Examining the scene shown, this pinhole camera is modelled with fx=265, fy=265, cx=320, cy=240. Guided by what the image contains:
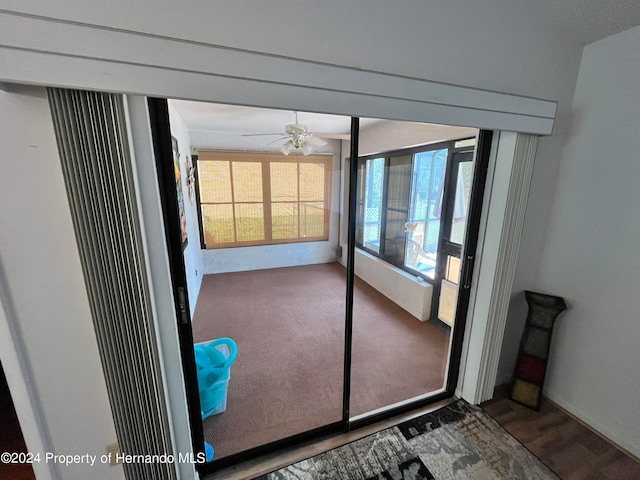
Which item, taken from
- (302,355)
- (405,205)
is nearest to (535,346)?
(302,355)

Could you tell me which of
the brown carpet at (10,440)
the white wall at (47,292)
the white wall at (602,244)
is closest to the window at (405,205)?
the white wall at (602,244)

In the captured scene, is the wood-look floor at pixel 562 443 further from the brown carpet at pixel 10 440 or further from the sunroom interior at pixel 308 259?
the brown carpet at pixel 10 440

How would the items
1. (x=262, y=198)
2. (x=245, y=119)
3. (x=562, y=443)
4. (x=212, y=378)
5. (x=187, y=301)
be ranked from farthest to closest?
1. (x=262, y=198)
2. (x=245, y=119)
3. (x=212, y=378)
4. (x=562, y=443)
5. (x=187, y=301)

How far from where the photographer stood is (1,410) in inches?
69.5

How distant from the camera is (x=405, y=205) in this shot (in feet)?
10.9

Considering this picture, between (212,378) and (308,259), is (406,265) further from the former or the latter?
(212,378)

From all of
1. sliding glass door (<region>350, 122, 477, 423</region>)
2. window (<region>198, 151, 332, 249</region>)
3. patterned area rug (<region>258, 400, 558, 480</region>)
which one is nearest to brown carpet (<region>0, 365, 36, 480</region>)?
patterned area rug (<region>258, 400, 558, 480</region>)

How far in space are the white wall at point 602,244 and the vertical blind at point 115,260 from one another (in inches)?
95.5

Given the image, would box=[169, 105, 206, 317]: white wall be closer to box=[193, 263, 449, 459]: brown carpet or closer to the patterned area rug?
box=[193, 263, 449, 459]: brown carpet

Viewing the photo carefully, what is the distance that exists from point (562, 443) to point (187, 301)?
7.81ft

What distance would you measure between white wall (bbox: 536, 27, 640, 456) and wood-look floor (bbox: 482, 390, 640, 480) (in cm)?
10

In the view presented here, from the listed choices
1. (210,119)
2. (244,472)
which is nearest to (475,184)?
(244,472)

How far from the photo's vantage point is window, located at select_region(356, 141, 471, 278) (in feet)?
9.41

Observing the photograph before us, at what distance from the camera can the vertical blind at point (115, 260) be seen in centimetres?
84
